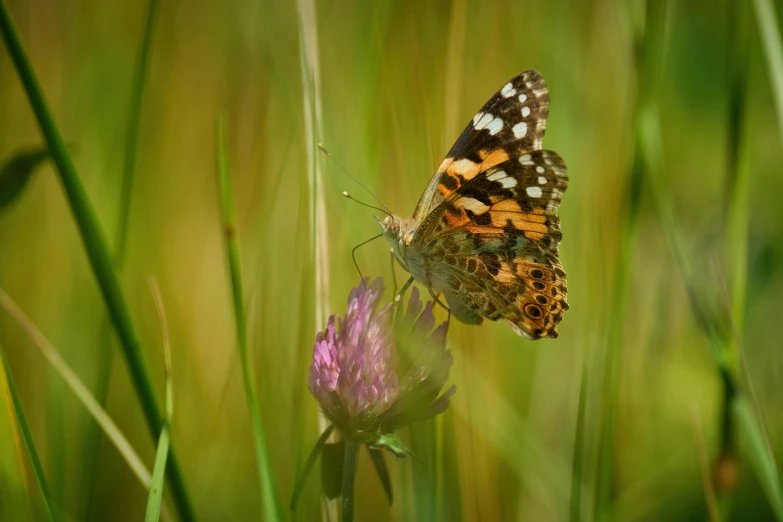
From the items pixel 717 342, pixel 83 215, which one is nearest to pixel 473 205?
pixel 717 342

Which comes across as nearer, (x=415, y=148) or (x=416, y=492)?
(x=416, y=492)

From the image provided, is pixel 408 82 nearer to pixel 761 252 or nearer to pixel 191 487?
pixel 191 487

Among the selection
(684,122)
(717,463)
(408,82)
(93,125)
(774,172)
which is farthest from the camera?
(684,122)

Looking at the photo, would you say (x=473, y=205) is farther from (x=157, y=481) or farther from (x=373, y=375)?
(x=157, y=481)

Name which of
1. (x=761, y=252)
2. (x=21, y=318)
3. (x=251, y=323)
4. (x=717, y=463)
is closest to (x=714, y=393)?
(x=761, y=252)

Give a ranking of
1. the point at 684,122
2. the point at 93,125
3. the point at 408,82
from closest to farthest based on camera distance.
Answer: the point at 408,82
the point at 93,125
the point at 684,122

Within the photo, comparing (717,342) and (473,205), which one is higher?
(473,205)

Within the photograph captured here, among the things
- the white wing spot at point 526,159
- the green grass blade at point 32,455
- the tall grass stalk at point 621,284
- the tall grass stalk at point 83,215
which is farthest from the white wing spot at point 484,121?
the green grass blade at point 32,455

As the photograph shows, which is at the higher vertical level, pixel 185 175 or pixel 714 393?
pixel 185 175

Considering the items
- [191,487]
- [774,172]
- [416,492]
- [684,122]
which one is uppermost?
[684,122]
